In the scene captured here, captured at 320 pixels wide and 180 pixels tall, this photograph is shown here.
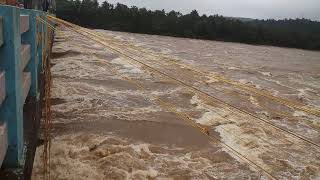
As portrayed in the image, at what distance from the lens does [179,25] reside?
46.9 metres

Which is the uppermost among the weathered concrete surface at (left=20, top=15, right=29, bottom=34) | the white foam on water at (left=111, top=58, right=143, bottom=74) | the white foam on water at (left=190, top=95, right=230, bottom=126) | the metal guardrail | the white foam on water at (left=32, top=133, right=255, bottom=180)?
the weathered concrete surface at (left=20, top=15, right=29, bottom=34)

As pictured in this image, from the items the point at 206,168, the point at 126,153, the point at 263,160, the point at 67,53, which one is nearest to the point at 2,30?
the point at 126,153

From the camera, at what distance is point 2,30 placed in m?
3.35

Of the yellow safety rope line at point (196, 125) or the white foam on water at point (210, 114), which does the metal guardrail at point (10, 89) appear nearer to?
the yellow safety rope line at point (196, 125)

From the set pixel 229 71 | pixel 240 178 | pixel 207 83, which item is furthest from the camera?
pixel 229 71

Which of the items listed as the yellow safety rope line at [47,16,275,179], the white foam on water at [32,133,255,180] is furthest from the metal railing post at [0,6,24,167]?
the yellow safety rope line at [47,16,275,179]

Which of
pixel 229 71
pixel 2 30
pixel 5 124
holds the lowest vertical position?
pixel 229 71

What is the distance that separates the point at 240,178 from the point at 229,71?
1274 cm

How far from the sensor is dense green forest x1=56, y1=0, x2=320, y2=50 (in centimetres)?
4475

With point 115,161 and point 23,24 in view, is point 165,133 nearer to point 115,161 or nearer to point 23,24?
point 115,161

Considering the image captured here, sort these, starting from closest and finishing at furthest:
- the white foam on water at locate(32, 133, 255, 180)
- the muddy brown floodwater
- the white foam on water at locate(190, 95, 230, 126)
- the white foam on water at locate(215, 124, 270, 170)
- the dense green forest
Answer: the white foam on water at locate(32, 133, 255, 180) < the muddy brown floodwater < the white foam on water at locate(215, 124, 270, 170) < the white foam on water at locate(190, 95, 230, 126) < the dense green forest

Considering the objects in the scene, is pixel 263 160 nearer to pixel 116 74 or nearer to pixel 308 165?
pixel 308 165

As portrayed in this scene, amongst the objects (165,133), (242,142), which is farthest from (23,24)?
(242,142)

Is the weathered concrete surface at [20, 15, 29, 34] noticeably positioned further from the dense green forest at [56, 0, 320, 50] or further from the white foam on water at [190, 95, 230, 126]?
the dense green forest at [56, 0, 320, 50]
